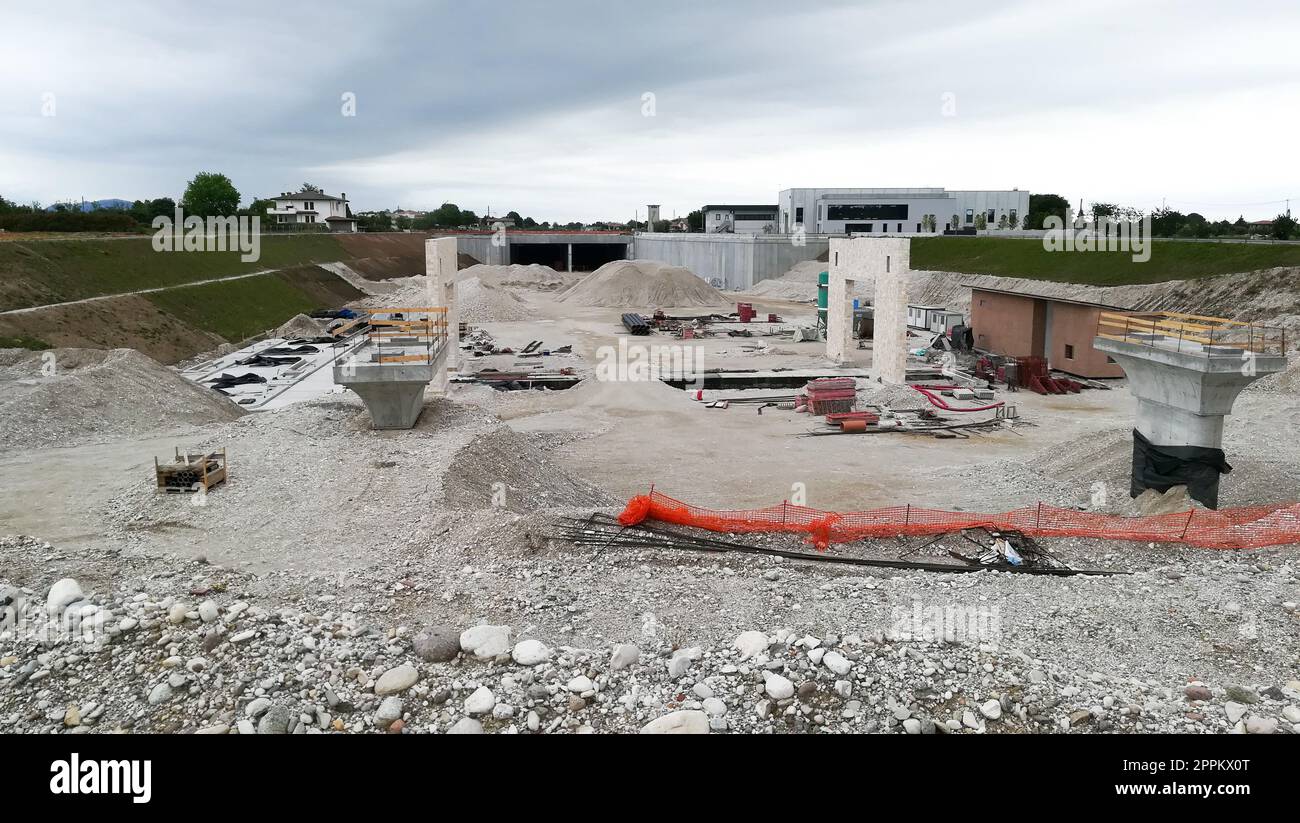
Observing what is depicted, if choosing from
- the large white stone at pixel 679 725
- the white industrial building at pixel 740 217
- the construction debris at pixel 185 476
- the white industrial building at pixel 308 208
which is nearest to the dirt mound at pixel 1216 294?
the large white stone at pixel 679 725

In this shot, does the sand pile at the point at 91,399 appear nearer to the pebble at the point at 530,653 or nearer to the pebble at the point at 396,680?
the pebble at the point at 396,680

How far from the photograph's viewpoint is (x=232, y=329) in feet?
154

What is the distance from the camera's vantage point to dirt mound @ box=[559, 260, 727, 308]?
71.4 metres

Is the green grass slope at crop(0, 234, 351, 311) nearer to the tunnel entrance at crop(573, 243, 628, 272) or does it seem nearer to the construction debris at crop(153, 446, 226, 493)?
the construction debris at crop(153, 446, 226, 493)

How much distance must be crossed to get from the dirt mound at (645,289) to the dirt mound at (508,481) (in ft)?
165

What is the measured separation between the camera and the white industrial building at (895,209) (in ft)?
334

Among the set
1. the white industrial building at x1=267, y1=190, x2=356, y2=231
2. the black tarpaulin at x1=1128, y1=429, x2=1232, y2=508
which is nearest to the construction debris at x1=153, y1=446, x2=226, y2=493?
the black tarpaulin at x1=1128, y1=429, x2=1232, y2=508

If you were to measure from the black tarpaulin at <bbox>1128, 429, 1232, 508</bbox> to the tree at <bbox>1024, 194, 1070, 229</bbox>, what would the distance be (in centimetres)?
8835

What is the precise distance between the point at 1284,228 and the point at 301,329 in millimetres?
59132

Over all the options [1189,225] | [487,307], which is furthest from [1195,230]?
[487,307]

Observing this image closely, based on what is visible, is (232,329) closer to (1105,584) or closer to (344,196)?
(1105,584)

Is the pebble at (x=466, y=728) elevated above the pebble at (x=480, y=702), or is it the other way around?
the pebble at (x=480, y=702)

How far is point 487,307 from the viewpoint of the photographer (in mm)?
60938

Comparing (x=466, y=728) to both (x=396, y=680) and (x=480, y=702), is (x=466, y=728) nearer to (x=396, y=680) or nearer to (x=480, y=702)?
(x=480, y=702)
